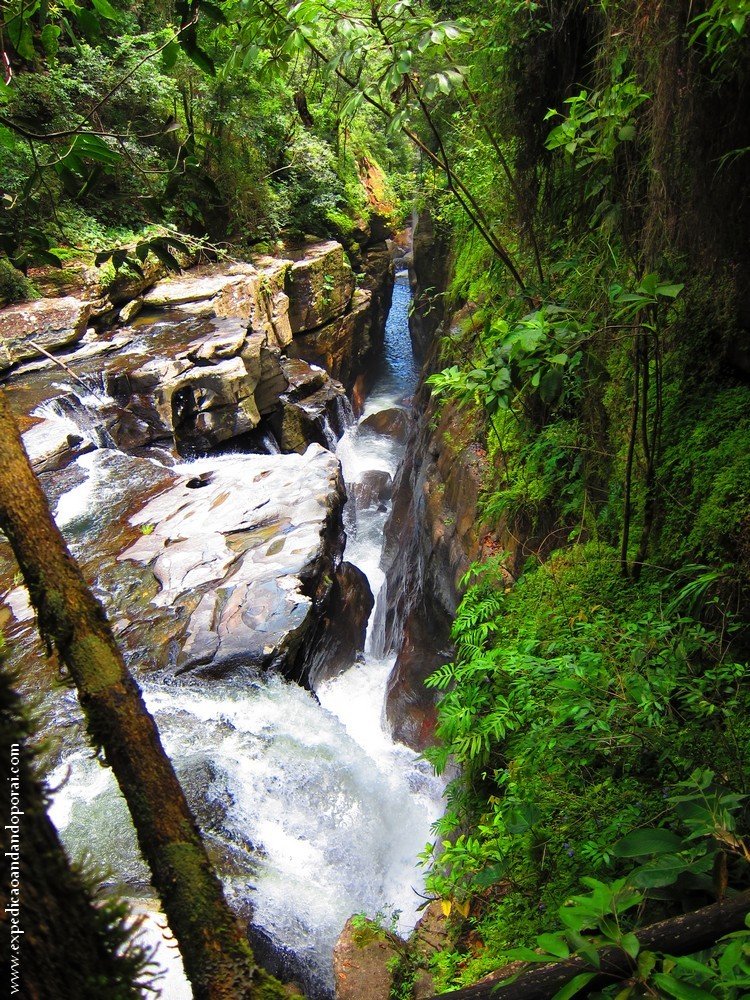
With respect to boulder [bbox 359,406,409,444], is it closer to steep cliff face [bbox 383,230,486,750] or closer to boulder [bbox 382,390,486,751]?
steep cliff face [bbox 383,230,486,750]

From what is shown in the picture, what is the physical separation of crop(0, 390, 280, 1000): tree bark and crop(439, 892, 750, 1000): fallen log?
0.60 metres

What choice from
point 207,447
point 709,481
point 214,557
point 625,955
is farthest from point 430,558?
point 625,955

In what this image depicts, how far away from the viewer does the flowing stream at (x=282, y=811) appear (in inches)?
177

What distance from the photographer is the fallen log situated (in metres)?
1.11

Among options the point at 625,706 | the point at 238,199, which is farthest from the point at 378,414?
the point at 625,706

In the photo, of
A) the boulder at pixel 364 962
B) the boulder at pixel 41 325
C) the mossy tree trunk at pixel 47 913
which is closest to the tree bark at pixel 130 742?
the mossy tree trunk at pixel 47 913

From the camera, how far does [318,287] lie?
13547 mm

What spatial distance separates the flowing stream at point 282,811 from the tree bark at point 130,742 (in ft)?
9.88

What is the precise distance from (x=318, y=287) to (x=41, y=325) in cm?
578

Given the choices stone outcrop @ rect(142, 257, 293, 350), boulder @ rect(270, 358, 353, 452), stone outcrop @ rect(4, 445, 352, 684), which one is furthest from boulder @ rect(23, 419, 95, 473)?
stone outcrop @ rect(142, 257, 293, 350)

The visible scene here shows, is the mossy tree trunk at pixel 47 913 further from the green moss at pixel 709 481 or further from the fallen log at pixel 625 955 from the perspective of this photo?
the green moss at pixel 709 481

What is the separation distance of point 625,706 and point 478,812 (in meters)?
1.44

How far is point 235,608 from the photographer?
6.45 meters

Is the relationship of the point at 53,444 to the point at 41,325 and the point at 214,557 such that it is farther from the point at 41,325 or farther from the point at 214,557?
the point at 214,557
